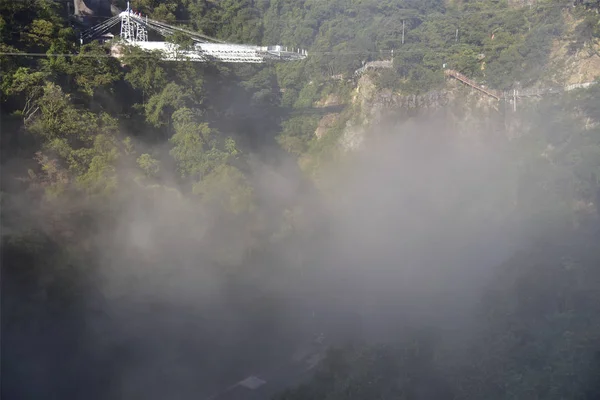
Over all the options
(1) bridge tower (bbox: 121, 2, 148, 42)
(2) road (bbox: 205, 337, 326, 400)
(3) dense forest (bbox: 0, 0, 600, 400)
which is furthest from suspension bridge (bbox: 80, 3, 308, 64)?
(2) road (bbox: 205, 337, 326, 400)

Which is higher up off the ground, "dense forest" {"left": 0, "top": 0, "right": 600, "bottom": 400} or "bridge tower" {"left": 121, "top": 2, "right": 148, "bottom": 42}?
"bridge tower" {"left": 121, "top": 2, "right": 148, "bottom": 42}

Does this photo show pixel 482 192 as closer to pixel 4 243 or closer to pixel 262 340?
pixel 262 340

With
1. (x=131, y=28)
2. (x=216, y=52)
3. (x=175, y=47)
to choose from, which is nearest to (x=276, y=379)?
(x=175, y=47)

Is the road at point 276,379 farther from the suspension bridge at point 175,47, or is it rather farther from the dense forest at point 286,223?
the suspension bridge at point 175,47

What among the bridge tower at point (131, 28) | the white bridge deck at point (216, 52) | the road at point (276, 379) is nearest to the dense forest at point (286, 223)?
the road at point (276, 379)

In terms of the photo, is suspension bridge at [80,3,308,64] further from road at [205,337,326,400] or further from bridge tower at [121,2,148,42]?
road at [205,337,326,400]

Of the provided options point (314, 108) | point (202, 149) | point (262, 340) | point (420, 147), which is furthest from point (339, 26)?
point (262, 340)

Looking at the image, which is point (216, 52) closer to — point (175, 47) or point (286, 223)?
point (175, 47)

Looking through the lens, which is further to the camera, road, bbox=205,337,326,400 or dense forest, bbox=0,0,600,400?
road, bbox=205,337,326,400
